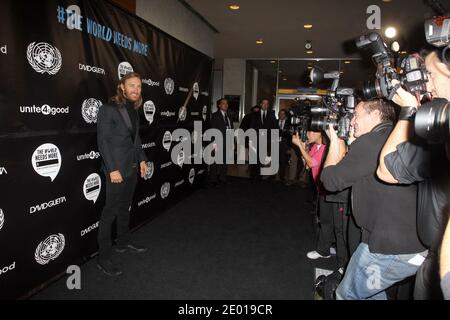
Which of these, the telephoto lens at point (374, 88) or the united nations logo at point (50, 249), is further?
the united nations logo at point (50, 249)

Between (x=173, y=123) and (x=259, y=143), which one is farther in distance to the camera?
(x=259, y=143)

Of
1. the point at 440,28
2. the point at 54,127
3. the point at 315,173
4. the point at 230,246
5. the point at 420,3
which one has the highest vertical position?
the point at 420,3

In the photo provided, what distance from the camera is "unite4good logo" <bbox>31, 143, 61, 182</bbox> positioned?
6.35 feet

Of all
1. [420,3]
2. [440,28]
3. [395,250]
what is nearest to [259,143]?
[420,3]

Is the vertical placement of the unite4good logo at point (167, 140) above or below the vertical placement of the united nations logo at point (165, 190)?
above

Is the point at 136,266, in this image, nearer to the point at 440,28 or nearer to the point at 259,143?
the point at 440,28

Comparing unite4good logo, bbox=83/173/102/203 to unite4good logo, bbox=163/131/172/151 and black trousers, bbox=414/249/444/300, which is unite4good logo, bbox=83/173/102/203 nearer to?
unite4good logo, bbox=163/131/172/151

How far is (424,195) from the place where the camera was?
3.62 ft

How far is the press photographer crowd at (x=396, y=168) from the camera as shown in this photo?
0.83 meters

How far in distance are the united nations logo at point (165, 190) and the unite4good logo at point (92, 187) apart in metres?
1.33

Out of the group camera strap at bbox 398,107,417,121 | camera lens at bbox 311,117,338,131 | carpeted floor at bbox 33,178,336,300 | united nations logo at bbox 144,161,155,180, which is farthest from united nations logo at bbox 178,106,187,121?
camera strap at bbox 398,107,417,121

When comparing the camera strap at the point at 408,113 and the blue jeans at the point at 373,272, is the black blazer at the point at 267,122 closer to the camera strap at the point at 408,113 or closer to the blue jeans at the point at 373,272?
the blue jeans at the point at 373,272

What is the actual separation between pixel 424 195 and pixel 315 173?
63.7 inches

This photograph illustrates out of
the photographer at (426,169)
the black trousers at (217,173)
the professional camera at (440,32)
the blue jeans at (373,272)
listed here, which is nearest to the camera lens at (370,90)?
the photographer at (426,169)
